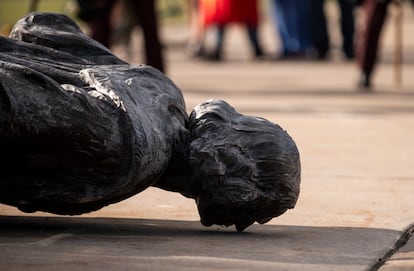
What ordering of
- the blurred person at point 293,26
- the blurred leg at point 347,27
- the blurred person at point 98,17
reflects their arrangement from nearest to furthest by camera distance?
1. the blurred person at point 98,17
2. the blurred leg at point 347,27
3. the blurred person at point 293,26

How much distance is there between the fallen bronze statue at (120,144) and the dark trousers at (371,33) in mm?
7425

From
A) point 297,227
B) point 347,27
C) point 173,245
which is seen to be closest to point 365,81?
point 347,27

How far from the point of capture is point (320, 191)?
6574 millimetres

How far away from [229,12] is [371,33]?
205 inches

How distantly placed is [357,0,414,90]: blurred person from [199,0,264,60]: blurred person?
4798mm

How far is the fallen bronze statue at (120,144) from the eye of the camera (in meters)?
4.79

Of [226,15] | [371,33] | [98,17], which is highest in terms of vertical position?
[98,17]

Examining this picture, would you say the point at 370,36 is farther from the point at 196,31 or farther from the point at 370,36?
the point at 196,31

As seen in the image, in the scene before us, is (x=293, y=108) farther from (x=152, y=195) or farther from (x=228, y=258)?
(x=228, y=258)

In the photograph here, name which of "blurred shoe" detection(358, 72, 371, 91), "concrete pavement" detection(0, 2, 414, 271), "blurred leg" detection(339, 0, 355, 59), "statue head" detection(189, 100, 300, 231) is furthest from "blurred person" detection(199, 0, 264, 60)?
"statue head" detection(189, 100, 300, 231)

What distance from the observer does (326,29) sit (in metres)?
18.2

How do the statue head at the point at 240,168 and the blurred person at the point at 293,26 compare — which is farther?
the blurred person at the point at 293,26

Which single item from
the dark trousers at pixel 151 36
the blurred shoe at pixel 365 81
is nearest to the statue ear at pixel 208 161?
the dark trousers at pixel 151 36

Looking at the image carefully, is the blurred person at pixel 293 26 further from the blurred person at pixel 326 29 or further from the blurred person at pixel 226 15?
the blurred person at pixel 226 15
